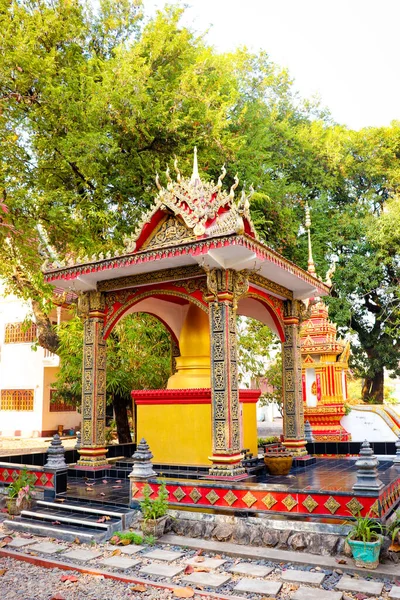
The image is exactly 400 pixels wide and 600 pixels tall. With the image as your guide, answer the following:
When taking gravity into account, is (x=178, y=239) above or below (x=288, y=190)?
below

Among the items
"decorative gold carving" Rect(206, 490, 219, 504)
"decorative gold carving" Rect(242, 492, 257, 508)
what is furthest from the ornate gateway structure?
"decorative gold carving" Rect(242, 492, 257, 508)

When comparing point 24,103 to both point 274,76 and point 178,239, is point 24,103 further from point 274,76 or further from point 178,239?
point 274,76

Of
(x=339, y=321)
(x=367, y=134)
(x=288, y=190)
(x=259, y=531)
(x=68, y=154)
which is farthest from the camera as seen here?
(x=367, y=134)

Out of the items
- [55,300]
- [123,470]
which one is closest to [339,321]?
[55,300]

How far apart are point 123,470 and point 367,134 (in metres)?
20.5

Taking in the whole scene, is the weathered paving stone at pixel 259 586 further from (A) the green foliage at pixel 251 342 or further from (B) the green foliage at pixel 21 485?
(A) the green foliage at pixel 251 342

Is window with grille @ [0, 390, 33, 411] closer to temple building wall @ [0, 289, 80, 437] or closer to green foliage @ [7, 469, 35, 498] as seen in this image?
temple building wall @ [0, 289, 80, 437]

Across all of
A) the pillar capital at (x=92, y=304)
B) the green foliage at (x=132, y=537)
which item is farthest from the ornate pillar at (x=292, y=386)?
the green foliage at (x=132, y=537)

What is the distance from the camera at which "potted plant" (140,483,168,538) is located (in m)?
6.65

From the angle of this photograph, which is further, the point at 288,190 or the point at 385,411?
the point at 288,190

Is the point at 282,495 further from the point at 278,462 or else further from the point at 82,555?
the point at 82,555

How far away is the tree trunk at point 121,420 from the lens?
→ 49.9ft

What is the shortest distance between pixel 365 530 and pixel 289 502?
1.09 m

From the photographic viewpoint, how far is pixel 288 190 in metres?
19.6
